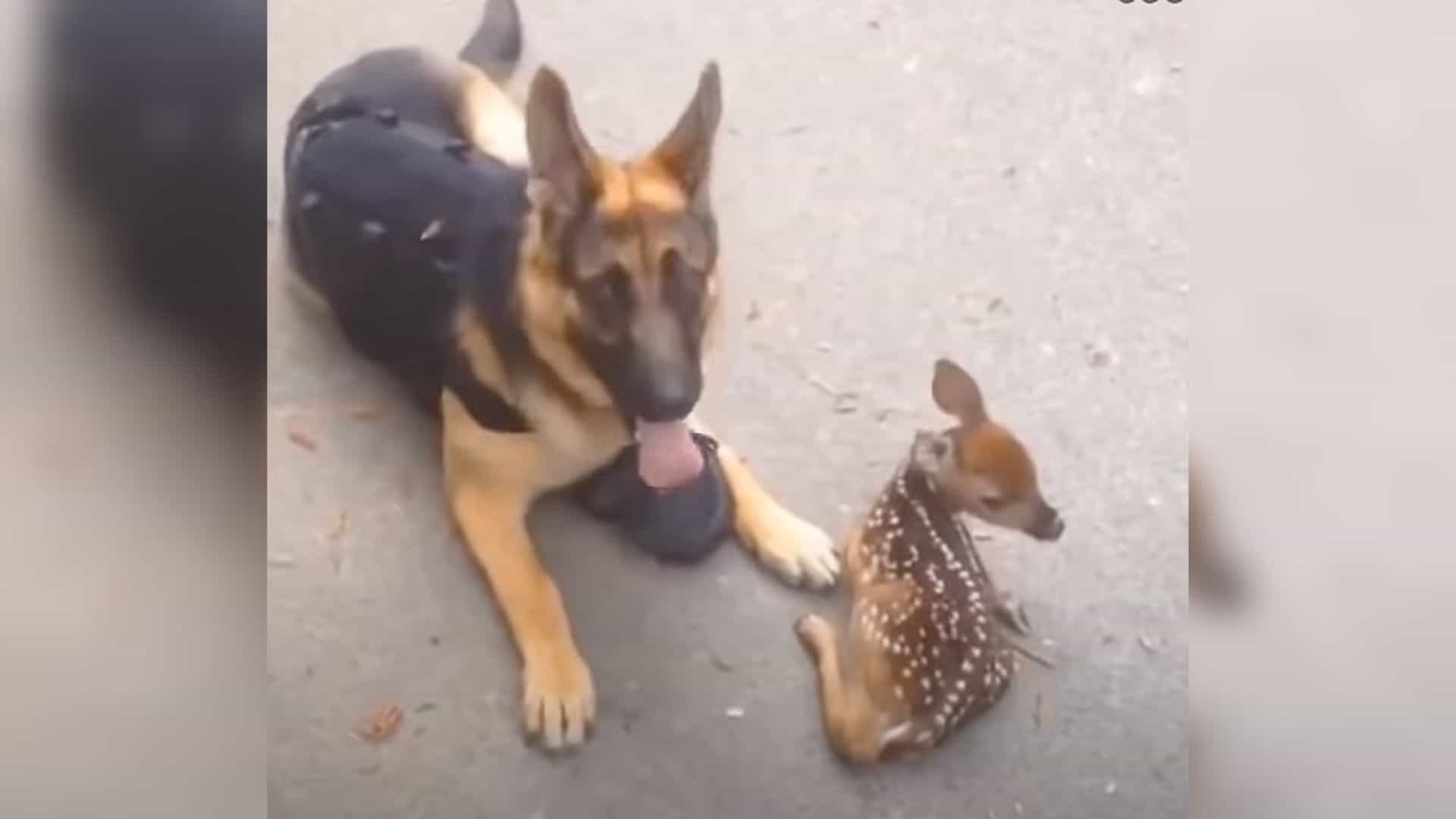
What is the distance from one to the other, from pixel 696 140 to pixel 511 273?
13 centimetres

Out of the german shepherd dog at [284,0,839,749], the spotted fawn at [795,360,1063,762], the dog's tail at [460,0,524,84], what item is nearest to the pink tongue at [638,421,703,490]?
the german shepherd dog at [284,0,839,749]

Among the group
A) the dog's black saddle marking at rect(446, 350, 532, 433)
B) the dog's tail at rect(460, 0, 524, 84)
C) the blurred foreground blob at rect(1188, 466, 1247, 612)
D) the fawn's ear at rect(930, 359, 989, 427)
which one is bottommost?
the blurred foreground blob at rect(1188, 466, 1247, 612)

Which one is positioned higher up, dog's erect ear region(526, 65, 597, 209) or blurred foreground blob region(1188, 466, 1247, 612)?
dog's erect ear region(526, 65, 597, 209)

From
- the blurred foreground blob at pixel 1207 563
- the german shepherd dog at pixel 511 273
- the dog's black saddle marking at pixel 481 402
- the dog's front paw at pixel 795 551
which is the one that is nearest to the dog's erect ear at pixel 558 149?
the german shepherd dog at pixel 511 273

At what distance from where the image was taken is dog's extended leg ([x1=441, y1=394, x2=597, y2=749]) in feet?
2.98

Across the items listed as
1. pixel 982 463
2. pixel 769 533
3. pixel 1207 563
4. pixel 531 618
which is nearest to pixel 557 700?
pixel 531 618

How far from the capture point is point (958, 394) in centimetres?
95

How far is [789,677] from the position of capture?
92 cm

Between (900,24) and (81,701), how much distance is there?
1.88 feet

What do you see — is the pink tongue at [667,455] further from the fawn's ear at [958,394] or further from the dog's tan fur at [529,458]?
the fawn's ear at [958,394]

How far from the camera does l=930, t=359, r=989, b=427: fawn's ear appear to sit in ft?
3.11

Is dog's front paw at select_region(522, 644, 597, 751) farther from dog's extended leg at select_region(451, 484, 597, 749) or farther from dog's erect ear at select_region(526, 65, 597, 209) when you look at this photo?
dog's erect ear at select_region(526, 65, 597, 209)

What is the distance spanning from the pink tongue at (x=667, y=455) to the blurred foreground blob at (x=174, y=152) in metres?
0.21

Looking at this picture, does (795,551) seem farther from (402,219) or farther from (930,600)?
(402,219)
